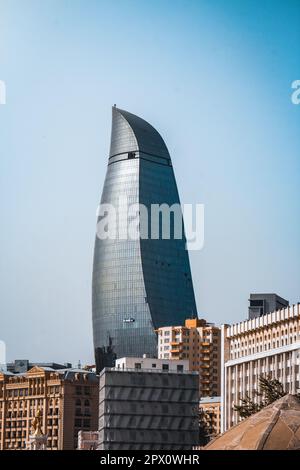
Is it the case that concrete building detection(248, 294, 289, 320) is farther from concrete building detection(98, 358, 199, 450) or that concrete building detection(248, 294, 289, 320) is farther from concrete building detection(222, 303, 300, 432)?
concrete building detection(98, 358, 199, 450)

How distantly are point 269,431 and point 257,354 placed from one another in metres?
111

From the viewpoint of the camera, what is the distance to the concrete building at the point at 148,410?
125m

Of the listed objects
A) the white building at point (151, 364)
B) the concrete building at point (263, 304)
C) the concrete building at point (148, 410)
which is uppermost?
the concrete building at point (263, 304)

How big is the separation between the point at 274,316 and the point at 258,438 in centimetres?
10937

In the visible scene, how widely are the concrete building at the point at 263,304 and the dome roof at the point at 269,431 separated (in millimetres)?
121150

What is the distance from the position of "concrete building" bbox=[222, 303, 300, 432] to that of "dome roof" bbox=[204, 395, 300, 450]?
3544 inches

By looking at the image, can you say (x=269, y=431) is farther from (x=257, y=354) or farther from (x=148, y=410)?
(x=257, y=354)

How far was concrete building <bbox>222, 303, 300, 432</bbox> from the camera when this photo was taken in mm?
159250

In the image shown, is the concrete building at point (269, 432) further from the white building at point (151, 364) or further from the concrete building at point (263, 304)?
the concrete building at point (263, 304)

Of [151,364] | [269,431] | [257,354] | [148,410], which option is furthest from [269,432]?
[257,354]

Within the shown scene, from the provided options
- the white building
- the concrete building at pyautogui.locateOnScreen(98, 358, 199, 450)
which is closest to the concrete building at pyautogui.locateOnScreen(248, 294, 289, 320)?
the white building

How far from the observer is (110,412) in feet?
416

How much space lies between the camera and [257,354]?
169500mm

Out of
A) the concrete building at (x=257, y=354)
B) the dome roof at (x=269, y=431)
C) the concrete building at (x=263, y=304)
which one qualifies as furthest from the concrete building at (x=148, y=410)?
the dome roof at (x=269, y=431)
